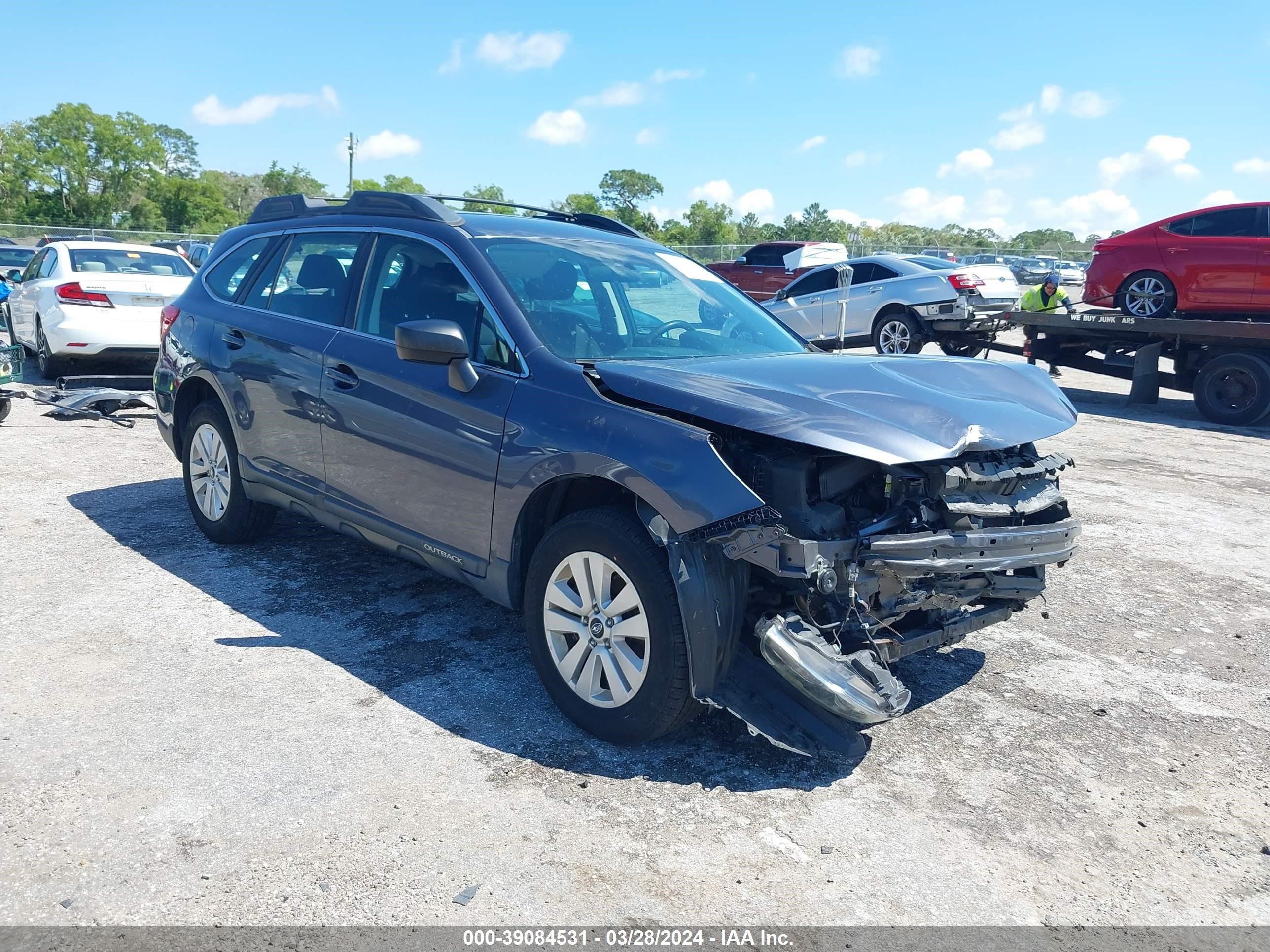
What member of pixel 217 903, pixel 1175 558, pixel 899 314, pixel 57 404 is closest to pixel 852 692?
pixel 217 903

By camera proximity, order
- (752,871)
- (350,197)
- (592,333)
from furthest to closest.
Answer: (350,197)
(592,333)
(752,871)

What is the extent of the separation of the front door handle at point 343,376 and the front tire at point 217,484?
1.14m

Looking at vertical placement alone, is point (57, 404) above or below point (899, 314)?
below

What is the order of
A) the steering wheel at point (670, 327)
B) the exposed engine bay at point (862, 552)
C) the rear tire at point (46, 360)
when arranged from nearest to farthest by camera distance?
the exposed engine bay at point (862, 552), the steering wheel at point (670, 327), the rear tire at point (46, 360)

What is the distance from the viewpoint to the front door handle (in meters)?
4.71

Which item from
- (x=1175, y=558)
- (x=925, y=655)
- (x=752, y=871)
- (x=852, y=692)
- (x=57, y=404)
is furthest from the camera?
(x=57, y=404)

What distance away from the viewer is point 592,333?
4.30 metres

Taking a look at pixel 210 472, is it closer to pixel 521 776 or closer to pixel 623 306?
pixel 623 306

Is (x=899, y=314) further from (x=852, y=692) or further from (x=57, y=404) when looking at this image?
(x=852, y=692)

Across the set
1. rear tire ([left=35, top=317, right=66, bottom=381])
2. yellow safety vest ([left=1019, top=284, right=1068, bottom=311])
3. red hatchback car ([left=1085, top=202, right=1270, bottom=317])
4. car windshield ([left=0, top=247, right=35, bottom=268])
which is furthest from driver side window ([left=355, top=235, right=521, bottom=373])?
car windshield ([left=0, top=247, right=35, bottom=268])

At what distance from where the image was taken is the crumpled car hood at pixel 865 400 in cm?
337

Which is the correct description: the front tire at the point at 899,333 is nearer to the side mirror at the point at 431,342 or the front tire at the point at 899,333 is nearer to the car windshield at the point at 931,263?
the car windshield at the point at 931,263

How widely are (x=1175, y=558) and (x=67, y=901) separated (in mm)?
6264

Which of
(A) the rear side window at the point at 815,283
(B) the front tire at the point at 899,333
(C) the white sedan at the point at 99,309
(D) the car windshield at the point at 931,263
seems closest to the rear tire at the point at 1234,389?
(B) the front tire at the point at 899,333
